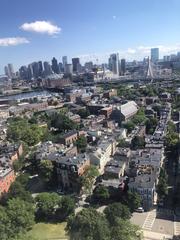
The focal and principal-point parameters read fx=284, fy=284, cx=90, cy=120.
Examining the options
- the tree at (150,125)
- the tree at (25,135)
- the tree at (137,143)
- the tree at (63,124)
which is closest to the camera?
the tree at (137,143)

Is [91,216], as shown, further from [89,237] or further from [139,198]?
[139,198]

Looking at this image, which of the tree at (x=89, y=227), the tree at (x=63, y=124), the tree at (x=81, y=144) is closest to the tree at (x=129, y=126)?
the tree at (x=63, y=124)

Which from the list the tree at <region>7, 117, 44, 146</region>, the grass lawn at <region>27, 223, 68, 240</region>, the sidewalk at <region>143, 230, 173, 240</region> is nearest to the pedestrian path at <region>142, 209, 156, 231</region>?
the sidewalk at <region>143, 230, 173, 240</region>

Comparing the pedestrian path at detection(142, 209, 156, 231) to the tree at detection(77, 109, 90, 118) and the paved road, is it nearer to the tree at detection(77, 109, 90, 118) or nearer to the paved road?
the paved road

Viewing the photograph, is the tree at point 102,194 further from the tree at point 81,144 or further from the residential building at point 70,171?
the tree at point 81,144

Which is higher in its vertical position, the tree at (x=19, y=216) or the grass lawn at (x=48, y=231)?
the tree at (x=19, y=216)

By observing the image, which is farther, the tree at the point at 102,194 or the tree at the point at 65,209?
the tree at the point at 102,194

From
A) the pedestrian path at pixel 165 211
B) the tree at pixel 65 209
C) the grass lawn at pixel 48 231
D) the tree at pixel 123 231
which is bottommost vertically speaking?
the grass lawn at pixel 48 231
